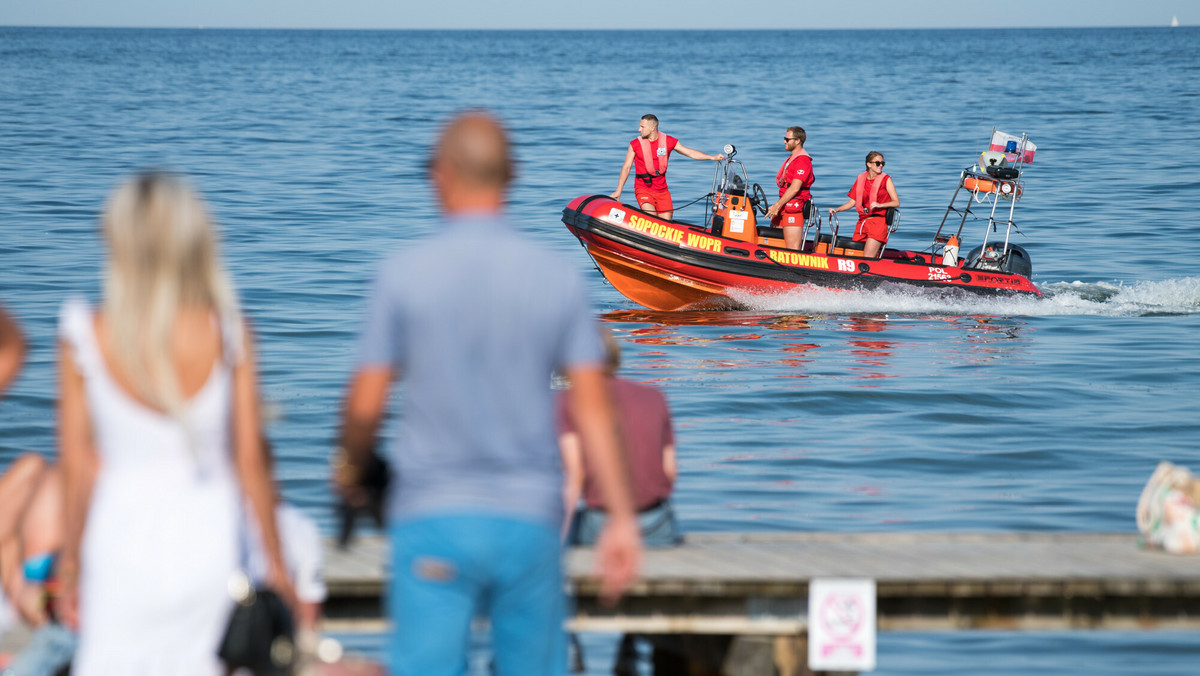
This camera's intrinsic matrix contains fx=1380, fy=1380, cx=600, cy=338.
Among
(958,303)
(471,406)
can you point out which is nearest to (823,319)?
(958,303)

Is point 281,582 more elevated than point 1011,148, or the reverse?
point 1011,148

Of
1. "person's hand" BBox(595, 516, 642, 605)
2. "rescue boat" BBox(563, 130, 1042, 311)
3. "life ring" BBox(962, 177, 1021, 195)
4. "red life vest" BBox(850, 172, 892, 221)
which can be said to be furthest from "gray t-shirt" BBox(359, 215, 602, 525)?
"life ring" BBox(962, 177, 1021, 195)

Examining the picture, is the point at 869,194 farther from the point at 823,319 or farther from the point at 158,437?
the point at 158,437

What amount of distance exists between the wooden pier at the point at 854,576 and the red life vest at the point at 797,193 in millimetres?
8685

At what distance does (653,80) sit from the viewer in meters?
75.4

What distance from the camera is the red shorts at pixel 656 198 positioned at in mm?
14328

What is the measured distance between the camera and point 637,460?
445 centimetres

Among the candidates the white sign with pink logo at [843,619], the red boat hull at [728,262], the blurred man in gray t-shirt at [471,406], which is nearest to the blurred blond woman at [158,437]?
the blurred man in gray t-shirt at [471,406]

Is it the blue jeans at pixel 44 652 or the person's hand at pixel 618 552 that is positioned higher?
the person's hand at pixel 618 552

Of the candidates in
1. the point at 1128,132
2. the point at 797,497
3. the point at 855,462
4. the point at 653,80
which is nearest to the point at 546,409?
the point at 797,497

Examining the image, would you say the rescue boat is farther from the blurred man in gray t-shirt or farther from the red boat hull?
the blurred man in gray t-shirt

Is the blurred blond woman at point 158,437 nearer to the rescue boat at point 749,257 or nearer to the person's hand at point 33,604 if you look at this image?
the person's hand at point 33,604

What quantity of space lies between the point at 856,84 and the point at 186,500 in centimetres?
6867

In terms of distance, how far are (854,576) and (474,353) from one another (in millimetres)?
2375
